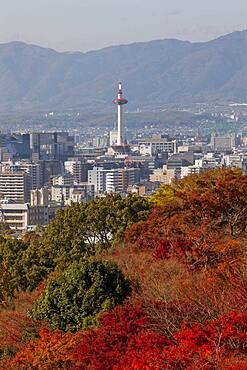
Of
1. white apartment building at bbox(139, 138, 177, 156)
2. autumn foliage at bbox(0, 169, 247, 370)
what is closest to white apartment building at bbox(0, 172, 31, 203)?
white apartment building at bbox(139, 138, 177, 156)

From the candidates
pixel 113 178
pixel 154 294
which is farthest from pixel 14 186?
pixel 154 294

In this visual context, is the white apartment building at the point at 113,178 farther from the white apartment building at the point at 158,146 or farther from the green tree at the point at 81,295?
the green tree at the point at 81,295

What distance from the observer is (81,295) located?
28.4 ft

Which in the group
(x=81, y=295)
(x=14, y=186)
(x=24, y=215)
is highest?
(x=81, y=295)

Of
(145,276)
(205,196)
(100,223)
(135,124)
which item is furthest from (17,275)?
(135,124)

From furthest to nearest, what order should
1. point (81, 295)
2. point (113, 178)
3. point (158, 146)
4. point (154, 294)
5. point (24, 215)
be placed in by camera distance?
point (158, 146) < point (113, 178) < point (24, 215) < point (81, 295) < point (154, 294)

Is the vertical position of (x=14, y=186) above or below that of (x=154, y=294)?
below

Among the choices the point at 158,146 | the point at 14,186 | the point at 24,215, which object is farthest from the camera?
the point at 158,146

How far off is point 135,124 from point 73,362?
130899mm

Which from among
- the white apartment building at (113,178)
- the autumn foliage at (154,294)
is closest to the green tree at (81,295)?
the autumn foliage at (154,294)

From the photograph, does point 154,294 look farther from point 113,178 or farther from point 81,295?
point 113,178

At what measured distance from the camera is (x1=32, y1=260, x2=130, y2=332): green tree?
8.58 m

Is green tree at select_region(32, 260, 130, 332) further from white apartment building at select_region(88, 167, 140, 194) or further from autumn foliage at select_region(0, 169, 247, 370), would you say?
white apartment building at select_region(88, 167, 140, 194)

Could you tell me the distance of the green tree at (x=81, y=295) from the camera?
28.1 feet
